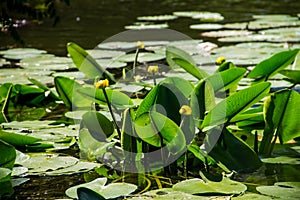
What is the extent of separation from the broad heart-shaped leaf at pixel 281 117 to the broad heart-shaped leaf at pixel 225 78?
0.14 metres

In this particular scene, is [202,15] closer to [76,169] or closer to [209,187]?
[76,169]

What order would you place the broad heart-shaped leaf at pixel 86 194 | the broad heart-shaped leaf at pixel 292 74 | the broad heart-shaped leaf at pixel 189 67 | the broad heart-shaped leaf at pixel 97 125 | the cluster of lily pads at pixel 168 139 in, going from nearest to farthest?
the broad heart-shaped leaf at pixel 86 194, the cluster of lily pads at pixel 168 139, the broad heart-shaped leaf at pixel 97 125, the broad heart-shaped leaf at pixel 189 67, the broad heart-shaped leaf at pixel 292 74

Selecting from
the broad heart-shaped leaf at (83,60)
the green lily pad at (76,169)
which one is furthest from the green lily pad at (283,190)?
the broad heart-shaped leaf at (83,60)

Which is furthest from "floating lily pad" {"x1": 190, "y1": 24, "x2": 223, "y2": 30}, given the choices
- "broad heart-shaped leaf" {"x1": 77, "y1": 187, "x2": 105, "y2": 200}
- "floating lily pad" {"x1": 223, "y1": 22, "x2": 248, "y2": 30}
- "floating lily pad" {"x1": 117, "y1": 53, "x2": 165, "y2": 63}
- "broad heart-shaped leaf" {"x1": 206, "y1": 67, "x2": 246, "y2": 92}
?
"broad heart-shaped leaf" {"x1": 77, "y1": 187, "x2": 105, "y2": 200}

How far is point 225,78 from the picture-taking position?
5.06ft

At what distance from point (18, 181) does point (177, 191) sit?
341 mm

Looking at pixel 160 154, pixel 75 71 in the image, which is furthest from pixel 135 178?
pixel 75 71

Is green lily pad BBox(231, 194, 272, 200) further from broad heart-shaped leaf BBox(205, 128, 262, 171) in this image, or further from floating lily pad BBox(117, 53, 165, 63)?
floating lily pad BBox(117, 53, 165, 63)

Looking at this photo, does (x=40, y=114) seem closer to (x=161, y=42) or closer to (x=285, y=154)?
(x=285, y=154)

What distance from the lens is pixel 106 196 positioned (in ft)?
3.92

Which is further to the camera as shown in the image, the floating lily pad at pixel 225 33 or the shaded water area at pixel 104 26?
the floating lily pad at pixel 225 33

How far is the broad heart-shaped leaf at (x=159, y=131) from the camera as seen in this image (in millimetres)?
1290

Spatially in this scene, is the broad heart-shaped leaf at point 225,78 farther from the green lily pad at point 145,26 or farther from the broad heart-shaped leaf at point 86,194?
the green lily pad at point 145,26

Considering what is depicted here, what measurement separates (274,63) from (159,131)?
570 millimetres
